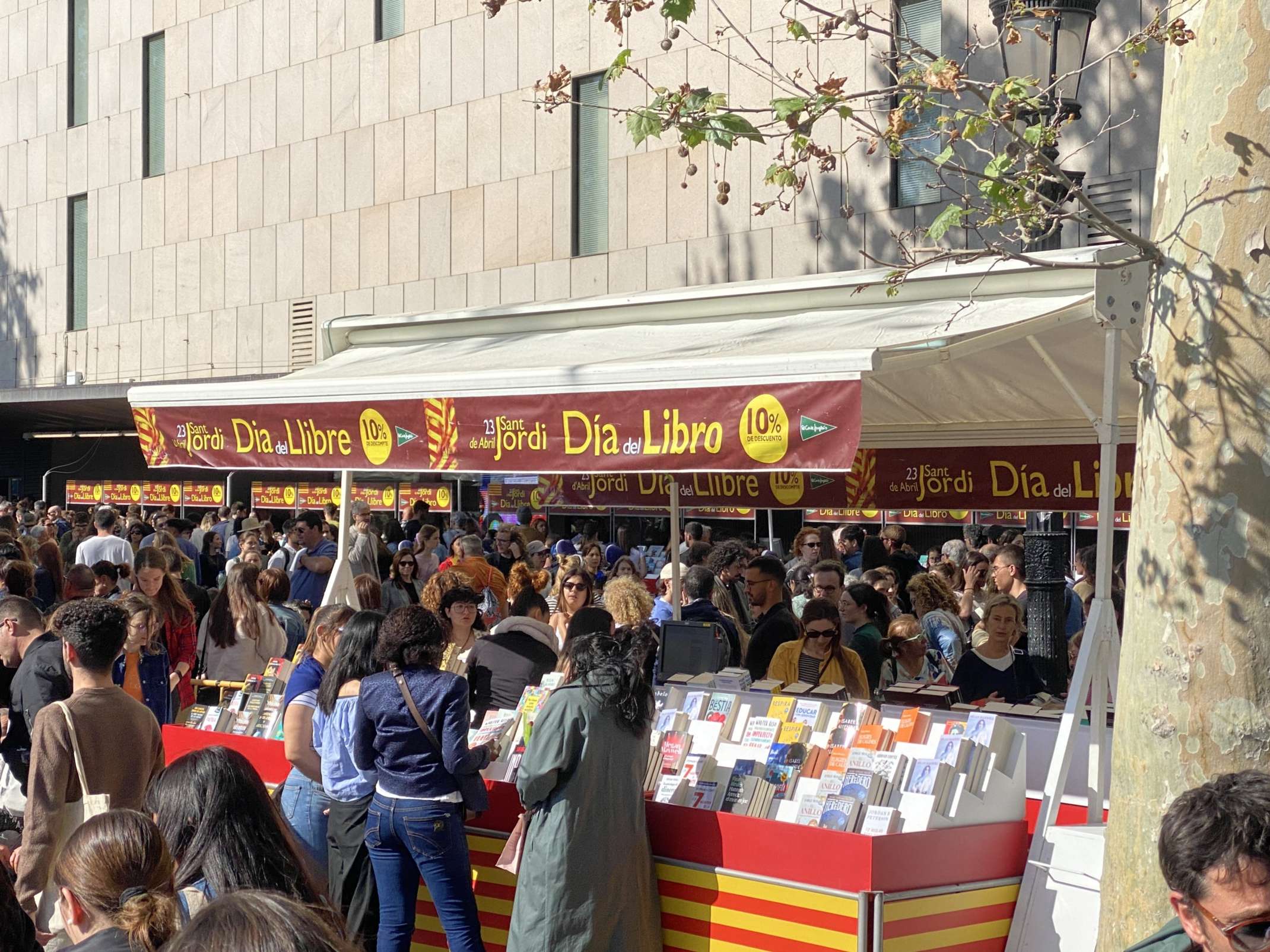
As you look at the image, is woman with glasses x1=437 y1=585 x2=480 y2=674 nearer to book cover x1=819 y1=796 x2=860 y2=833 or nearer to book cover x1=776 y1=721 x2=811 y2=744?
book cover x1=776 y1=721 x2=811 y2=744

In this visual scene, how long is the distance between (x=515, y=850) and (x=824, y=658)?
2.48 m

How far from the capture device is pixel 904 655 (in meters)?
9.02

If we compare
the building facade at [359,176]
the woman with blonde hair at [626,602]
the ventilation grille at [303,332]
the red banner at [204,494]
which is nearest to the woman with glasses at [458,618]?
the woman with blonde hair at [626,602]

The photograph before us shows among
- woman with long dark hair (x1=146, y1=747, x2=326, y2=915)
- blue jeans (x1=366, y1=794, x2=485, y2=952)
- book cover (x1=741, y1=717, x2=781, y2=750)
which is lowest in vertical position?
blue jeans (x1=366, y1=794, x2=485, y2=952)

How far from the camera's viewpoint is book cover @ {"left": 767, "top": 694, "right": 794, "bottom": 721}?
21.9ft

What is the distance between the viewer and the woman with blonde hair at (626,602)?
8539mm

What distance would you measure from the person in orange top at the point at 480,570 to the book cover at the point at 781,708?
624cm

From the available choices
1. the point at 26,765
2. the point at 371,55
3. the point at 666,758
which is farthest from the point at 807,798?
the point at 371,55

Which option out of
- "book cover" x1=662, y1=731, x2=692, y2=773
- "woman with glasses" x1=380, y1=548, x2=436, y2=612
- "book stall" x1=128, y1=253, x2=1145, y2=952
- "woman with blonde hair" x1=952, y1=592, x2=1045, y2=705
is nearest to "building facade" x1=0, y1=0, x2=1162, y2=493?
"woman with glasses" x1=380, y1=548, x2=436, y2=612

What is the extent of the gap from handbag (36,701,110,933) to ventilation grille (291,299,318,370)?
1823cm

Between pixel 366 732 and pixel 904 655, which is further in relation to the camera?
pixel 904 655

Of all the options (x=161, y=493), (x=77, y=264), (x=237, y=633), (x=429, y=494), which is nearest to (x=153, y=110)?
(x=77, y=264)

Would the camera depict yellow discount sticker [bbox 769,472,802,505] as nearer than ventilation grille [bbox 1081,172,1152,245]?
Yes

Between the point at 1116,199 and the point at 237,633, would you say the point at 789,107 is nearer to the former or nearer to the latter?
the point at 237,633
